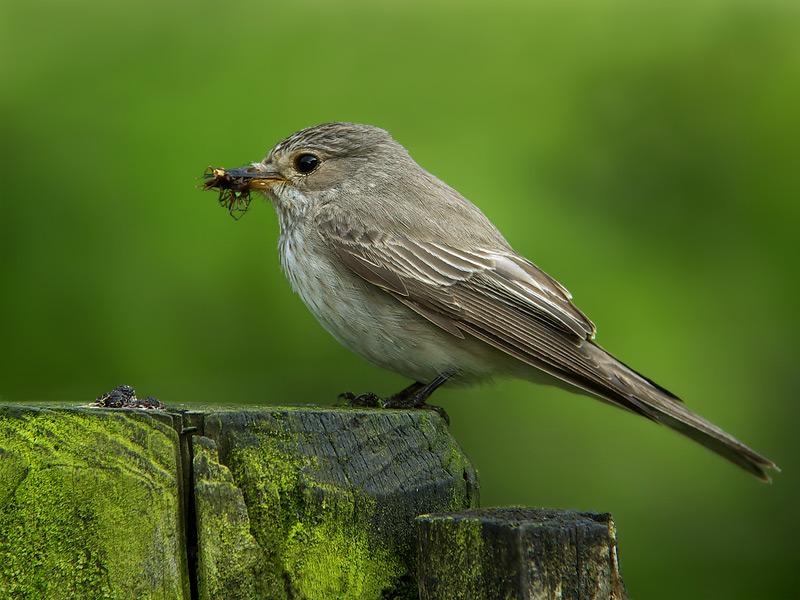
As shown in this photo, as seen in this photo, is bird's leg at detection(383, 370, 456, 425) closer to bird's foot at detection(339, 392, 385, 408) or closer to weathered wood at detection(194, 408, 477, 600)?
bird's foot at detection(339, 392, 385, 408)

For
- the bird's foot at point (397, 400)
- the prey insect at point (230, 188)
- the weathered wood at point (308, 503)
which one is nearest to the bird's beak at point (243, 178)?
the prey insect at point (230, 188)

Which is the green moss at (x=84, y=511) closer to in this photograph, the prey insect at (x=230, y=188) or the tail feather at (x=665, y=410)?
the tail feather at (x=665, y=410)

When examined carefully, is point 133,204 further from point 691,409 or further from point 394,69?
point 691,409

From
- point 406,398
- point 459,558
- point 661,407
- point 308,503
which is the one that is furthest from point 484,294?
point 459,558

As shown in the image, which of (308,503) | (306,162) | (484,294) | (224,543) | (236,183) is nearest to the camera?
(224,543)

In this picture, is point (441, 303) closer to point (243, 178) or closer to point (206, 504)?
point (243, 178)

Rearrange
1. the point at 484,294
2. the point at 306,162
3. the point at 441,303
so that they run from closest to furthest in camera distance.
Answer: the point at 441,303
the point at 484,294
the point at 306,162

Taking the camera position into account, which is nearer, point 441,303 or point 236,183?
point 441,303
